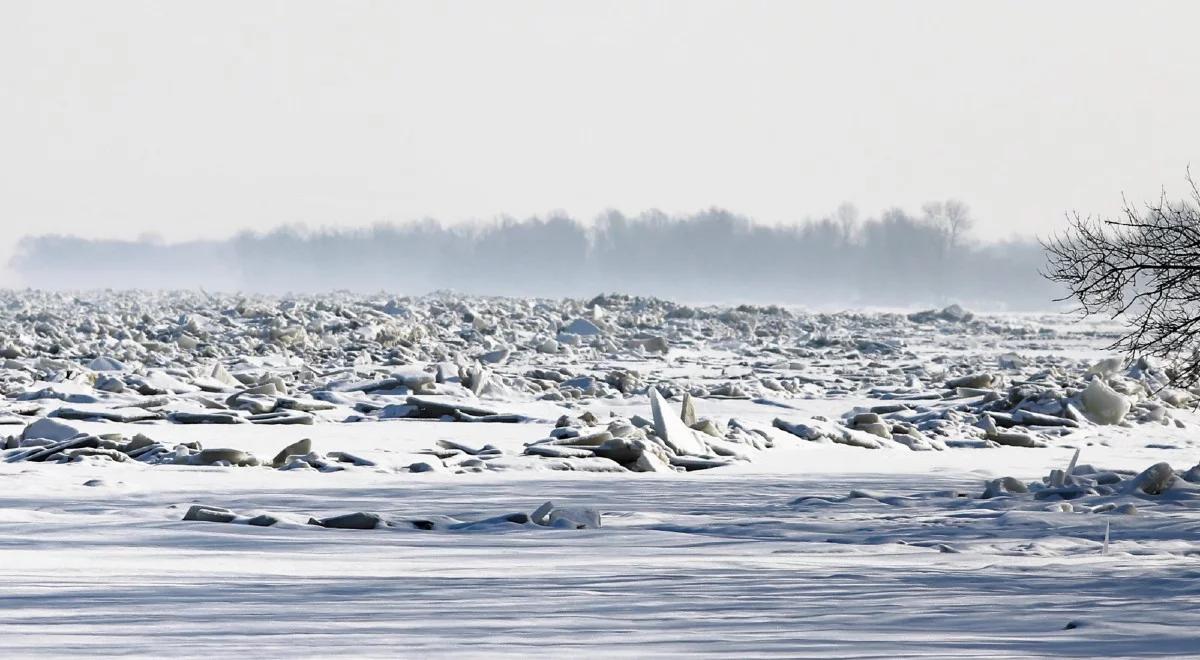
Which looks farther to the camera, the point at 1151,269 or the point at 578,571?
the point at 1151,269

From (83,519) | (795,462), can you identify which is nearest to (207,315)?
(795,462)

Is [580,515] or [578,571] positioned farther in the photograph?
[580,515]

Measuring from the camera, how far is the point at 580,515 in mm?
5859

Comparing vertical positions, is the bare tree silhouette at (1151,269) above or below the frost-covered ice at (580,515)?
above

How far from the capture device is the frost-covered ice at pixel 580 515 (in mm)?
3441

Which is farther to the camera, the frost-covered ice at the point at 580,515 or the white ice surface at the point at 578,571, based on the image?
the frost-covered ice at the point at 580,515

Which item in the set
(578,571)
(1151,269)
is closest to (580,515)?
(578,571)

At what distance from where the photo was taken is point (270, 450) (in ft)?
29.9

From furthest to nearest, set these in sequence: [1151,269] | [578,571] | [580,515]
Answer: [1151,269]
[580,515]
[578,571]

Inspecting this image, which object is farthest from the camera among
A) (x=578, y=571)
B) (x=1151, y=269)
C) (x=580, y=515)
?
(x=1151, y=269)

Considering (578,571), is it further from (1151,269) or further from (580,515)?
(1151,269)

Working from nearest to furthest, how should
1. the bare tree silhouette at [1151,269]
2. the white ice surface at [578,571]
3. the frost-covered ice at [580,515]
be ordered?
the white ice surface at [578,571] < the frost-covered ice at [580,515] < the bare tree silhouette at [1151,269]

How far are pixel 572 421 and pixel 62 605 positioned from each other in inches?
278

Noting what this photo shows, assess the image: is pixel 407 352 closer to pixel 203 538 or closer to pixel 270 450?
pixel 270 450
